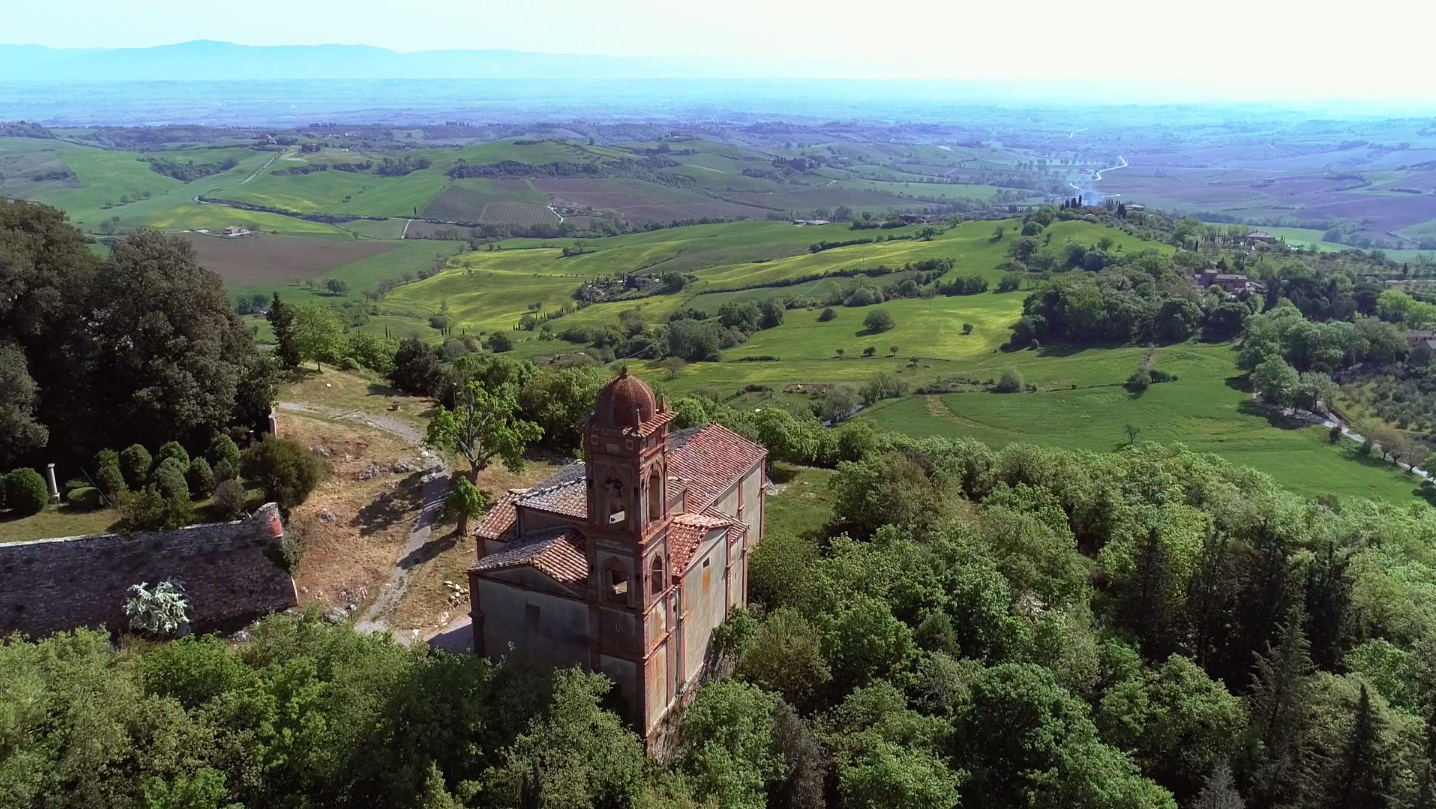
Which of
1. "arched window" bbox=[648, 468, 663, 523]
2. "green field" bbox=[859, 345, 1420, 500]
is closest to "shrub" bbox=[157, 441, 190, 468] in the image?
"arched window" bbox=[648, 468, 663, 523]

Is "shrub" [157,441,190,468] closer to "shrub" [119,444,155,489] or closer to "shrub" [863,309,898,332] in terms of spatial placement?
"shrub" [119,444,155,489]

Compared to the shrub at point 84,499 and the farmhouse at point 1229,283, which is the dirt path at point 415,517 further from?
the farmhouse at point 1229,283

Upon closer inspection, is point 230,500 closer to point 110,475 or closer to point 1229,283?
point 110,475

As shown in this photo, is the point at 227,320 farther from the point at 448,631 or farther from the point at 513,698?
the point at 513,698

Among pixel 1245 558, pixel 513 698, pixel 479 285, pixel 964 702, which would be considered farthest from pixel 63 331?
pixel 479 285

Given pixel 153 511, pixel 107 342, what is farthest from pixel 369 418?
pixel 153 511
